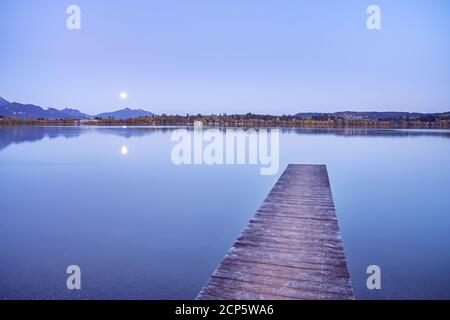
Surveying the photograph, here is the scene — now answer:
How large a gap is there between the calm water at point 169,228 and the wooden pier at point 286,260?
0.69 meters

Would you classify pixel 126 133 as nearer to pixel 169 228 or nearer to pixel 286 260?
pixel 169 228

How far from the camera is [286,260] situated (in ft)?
11.0

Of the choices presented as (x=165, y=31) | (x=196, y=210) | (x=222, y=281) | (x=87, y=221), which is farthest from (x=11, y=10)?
(x=165, y=31)

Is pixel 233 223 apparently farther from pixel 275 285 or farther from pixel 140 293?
pixel 275 285

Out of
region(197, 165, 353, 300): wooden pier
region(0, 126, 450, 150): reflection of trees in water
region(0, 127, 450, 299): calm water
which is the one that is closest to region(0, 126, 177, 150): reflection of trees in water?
region(0, 126, 450, 150): reflection of trees in water

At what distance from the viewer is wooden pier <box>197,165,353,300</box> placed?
9.04 ft

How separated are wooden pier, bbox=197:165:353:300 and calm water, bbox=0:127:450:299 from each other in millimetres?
692

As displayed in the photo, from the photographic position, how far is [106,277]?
4.03m

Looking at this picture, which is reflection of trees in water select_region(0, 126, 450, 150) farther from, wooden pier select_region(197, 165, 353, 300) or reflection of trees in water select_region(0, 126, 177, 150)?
wooden pier select_region(197, 165, 353, 300)

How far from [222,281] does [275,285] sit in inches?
19.4

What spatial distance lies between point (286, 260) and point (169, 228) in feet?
11.1

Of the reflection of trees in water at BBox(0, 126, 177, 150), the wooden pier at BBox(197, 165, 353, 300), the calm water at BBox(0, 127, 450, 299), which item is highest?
the reflection of trees in water at BBox(0, 126, 177, 150)

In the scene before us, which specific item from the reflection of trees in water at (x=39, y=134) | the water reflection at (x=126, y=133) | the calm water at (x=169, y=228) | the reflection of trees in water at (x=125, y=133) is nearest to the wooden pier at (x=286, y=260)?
the calm water at (x=169, y=228)

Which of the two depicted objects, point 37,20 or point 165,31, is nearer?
point 37,20
